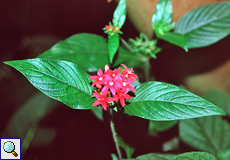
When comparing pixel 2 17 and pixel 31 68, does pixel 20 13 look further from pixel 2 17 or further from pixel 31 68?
pixel 31 68

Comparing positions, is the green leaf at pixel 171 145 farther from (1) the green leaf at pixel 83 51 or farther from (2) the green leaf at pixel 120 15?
(2) the green leaf at pixel 120 15

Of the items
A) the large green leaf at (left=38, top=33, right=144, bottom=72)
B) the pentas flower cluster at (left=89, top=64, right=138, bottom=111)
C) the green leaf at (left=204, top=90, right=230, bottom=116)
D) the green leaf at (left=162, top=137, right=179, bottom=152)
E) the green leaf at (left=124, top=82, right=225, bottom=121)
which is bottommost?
the green leaf at (left=162, top=137, right=179, bottom=152)

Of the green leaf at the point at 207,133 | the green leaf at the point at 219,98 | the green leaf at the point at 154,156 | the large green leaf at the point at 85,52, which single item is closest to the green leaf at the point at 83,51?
the large green leaf at the point at 85,52

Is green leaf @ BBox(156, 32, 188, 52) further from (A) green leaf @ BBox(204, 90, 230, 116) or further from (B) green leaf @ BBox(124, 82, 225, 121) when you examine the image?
(A) green leaf @ BBox(204, 90, 230, 116)

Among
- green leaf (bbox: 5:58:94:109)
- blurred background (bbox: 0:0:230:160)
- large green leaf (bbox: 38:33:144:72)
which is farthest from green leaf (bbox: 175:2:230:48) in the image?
green leaf (bbox: 5:58:94:109)

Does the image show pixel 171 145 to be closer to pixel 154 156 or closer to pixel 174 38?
pixel 154 156

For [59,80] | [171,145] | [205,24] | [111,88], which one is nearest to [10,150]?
[59,80]
